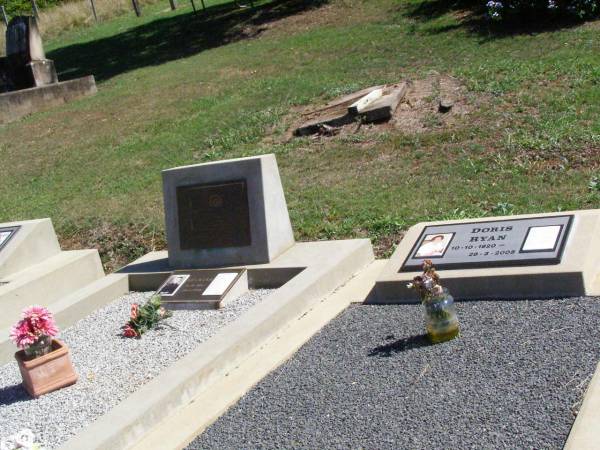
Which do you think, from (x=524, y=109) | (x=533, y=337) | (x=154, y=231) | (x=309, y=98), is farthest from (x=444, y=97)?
(x=533, y=337)

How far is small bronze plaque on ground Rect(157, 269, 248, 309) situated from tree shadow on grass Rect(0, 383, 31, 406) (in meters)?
1.55

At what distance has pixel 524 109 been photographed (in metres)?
10.4

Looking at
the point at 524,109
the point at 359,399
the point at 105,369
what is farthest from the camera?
the point at 524,109

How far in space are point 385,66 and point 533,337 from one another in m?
10.2

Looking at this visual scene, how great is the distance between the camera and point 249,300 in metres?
6.89

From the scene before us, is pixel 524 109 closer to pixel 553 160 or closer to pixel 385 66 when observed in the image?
pixel 553 160

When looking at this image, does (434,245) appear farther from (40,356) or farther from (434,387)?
(40,356)

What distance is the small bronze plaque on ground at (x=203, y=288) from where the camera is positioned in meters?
6.89

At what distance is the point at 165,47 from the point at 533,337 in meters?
19.3

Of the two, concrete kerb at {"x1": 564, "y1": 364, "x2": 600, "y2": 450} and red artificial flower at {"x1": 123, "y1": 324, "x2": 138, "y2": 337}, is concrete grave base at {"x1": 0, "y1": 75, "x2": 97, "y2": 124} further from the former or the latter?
concrete kerb at {"x1": 564, "y1": 364, "x2": 600, "y2": 450}

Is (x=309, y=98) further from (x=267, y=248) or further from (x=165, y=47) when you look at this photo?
(x=165, y=47)

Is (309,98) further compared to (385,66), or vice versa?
(385,66)

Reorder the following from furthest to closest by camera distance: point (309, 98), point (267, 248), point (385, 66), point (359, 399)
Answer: point (385, 66) → point (309, 98) → point (267, 248) → point (359, 399)

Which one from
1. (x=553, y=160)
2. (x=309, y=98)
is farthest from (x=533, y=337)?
(x=309, y=98)
